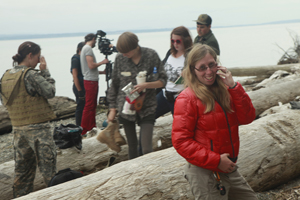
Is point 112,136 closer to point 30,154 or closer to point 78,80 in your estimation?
point 30,154

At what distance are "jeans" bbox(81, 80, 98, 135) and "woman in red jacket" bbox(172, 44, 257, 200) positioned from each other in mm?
4188

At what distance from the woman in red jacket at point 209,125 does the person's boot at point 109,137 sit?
185 cm

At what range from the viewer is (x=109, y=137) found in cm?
413

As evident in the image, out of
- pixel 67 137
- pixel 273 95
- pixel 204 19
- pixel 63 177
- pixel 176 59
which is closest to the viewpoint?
pixel 63 177

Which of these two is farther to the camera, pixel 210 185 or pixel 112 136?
pixel 112 136

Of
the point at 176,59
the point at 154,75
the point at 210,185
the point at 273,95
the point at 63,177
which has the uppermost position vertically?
the point at 176,59

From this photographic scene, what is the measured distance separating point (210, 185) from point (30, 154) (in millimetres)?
2430

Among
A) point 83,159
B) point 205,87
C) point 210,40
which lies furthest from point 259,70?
point 205,87

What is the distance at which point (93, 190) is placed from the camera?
2.77m

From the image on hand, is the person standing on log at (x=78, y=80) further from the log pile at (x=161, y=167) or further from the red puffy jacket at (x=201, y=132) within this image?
the red puffy jacket at (x=201, y=132)

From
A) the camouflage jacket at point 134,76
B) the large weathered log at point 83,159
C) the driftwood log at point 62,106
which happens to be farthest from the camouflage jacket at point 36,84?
the driftwood log at point 62,106

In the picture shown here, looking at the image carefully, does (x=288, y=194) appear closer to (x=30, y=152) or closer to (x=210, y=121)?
(x=210, y=121)

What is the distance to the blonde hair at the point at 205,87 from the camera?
2064 millimetres

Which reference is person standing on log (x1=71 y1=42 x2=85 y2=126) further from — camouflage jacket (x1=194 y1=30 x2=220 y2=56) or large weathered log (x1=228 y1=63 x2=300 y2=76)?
large weathered log (x1=228 y1=63 x2=300 y2=76)
